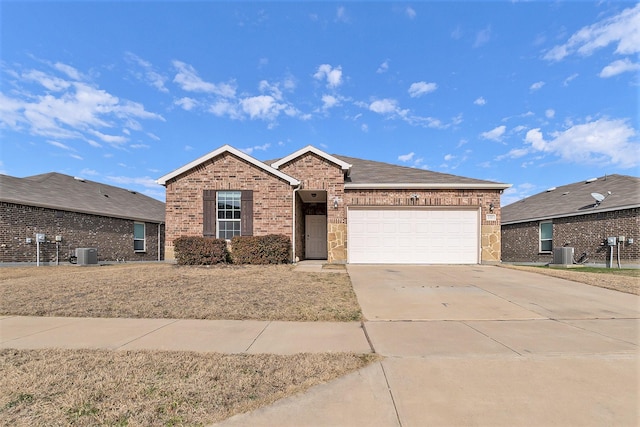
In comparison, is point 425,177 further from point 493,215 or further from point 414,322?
point 414,322

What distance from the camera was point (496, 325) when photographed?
17.1ft

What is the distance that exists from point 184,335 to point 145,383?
5.07 feet

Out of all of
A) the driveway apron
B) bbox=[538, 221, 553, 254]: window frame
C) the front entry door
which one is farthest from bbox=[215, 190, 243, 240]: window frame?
bbox=[538, 221, 553, 254]: window frame

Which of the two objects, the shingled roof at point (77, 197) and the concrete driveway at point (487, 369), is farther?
the shingled roof at point (77, 197)

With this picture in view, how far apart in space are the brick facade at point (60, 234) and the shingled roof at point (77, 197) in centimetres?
36

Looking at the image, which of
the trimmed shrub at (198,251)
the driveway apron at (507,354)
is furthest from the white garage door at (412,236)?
the driveway apron at (507,354)

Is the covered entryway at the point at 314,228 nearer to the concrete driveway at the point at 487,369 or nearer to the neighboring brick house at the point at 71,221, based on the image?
the concrete driveway at the point at 487,369

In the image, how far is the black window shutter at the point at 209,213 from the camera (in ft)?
42.5

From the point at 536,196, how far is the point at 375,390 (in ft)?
83.4

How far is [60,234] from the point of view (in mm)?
15992

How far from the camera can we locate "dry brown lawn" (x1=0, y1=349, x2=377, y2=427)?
265 cm

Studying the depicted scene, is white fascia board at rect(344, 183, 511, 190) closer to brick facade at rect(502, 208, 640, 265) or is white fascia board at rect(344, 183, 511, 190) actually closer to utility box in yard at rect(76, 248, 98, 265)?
brick facade at rect(502, 208, 640, 265)

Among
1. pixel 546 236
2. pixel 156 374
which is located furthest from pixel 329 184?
pixel 546 236

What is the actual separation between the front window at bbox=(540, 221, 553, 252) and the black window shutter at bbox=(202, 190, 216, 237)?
59.4 ft
